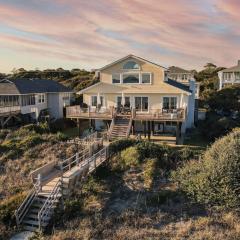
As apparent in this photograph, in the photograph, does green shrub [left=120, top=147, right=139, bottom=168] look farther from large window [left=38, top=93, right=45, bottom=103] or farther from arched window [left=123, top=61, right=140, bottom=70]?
large window [left=38, top=93, right=45, bottom=103]

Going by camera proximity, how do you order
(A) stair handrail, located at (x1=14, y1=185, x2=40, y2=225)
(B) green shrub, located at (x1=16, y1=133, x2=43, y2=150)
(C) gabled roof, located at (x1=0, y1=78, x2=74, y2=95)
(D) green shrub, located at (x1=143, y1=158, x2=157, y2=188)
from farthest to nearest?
1. (C) gabled roof, located at (x1=0, y1=78, x2=74, y2=95)
2. (B) green shrub, located at (x1=16, y1=133, x2=43, y2=150)
3. (D) green shrub, located at (x1=143, y1=158, x2=157, y2=188)
4. (A) stair handrail, located at (x1=14, y1=185, x2=40, y2=225)

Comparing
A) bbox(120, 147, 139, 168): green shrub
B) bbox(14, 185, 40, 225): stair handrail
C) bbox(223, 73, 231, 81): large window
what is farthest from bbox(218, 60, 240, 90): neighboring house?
bbox(14, 185, 40, 225): stair handrail

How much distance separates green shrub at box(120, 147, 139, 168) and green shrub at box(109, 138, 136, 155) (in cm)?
56

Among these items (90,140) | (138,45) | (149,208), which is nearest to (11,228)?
(149,208)

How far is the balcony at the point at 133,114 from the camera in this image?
27.4 metres

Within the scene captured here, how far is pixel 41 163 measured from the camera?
2208cm

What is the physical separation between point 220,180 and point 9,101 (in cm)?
2726

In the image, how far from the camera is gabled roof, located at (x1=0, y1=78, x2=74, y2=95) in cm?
3544

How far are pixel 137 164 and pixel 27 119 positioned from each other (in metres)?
20.8

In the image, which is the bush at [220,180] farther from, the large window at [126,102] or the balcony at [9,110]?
the balcony at [9,110]

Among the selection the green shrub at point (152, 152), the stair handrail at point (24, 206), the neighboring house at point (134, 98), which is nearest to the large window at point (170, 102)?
the neighboring house at point (134, 98)

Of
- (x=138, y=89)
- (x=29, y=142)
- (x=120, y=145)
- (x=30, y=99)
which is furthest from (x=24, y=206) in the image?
(x=30, y=99)

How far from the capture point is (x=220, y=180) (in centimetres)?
1528

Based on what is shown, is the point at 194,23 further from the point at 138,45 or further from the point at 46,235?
the point at 46,235
